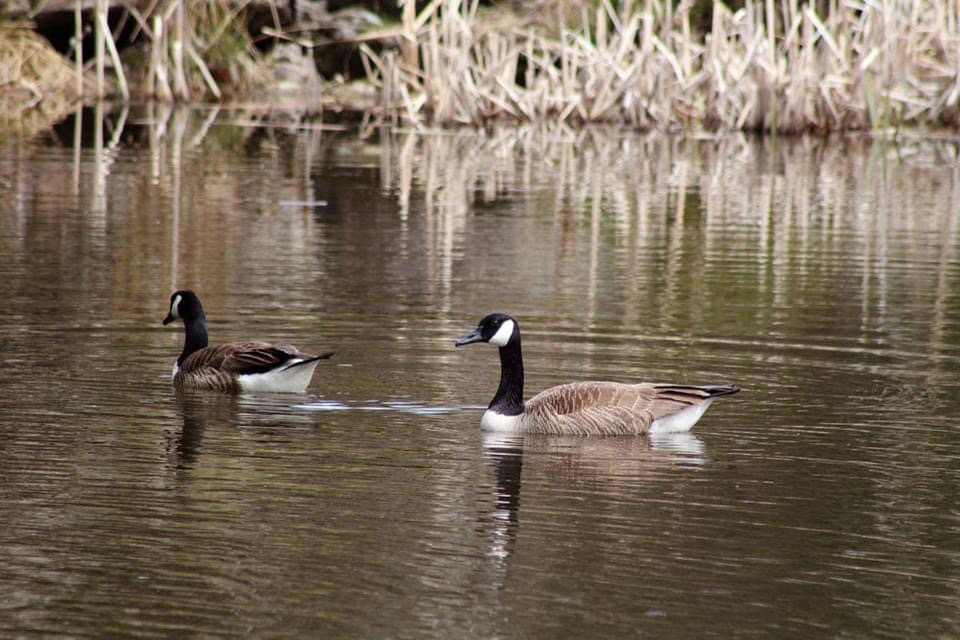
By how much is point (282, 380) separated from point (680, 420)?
2678 millimetres

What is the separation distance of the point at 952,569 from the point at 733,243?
38.4 ft

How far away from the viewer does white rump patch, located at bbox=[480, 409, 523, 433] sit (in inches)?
396

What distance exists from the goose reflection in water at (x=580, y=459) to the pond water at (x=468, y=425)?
0.03 meters

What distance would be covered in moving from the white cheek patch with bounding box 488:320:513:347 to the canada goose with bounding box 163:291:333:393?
49.3 inches

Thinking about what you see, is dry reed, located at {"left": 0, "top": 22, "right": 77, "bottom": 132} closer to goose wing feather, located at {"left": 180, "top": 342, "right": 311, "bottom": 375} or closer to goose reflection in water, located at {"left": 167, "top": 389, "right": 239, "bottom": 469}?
goose wing feather, located at {"left": 180, "top": 342, "right": 311, "bottom": 375}

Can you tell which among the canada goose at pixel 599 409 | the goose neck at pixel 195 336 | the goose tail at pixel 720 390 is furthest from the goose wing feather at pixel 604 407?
the goose neck at pixel 195 336

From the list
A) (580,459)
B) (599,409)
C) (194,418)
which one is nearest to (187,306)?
(194,418)

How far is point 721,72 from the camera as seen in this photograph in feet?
106

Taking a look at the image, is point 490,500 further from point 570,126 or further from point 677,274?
point 570,126

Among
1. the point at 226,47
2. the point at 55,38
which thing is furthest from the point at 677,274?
the point at 55,38

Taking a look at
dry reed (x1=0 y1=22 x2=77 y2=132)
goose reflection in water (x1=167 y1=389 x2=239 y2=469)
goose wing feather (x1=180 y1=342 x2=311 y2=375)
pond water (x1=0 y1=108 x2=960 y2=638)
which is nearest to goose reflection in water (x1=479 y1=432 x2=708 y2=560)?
pond water (x1=0 y1=108 x2=960 y2=638)

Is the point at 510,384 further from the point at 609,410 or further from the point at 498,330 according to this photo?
the point at 609,410

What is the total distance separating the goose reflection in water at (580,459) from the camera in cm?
873

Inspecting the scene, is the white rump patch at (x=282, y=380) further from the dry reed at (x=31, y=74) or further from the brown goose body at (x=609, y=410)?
the dry reed at (x=31, y=74)
